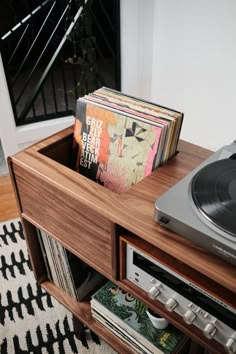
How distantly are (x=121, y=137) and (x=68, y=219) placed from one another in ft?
0.77

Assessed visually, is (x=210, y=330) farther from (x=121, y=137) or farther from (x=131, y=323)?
(x=121, y=137)

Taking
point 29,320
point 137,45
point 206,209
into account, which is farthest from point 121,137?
point 137,45

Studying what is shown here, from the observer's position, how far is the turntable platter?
21.3 inches

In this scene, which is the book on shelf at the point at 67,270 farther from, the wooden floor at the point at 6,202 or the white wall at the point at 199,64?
the white wall at the point at 199,64

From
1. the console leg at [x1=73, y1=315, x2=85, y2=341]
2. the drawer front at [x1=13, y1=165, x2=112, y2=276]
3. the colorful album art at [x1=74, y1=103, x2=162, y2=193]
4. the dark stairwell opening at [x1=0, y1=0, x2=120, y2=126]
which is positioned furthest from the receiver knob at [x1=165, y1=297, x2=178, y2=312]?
the dark stairwell opening at [x1=0, y1=0, x2=120, y2=126]

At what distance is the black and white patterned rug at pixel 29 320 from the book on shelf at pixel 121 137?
623 mm

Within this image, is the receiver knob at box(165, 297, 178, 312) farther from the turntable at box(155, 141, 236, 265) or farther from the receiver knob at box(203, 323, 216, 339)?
the turntable at box(155, 141, 236, 265)

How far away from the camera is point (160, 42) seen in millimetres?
1725

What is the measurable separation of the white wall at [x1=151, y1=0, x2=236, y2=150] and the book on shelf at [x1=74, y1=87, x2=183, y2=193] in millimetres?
804

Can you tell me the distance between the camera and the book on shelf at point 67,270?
969 millimetres

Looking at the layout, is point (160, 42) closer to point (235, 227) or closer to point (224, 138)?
point (224, 138)

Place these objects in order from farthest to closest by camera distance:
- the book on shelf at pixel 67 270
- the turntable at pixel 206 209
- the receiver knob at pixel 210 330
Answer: the book on shelf at pixel 67 270 < the receiver knob at pixel 210 330 < the turntable at pixel 206 209

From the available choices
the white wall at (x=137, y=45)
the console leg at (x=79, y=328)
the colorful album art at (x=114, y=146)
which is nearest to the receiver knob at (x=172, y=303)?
the colorful album art at (x=114, y=146)

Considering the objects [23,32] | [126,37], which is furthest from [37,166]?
[23,32]
